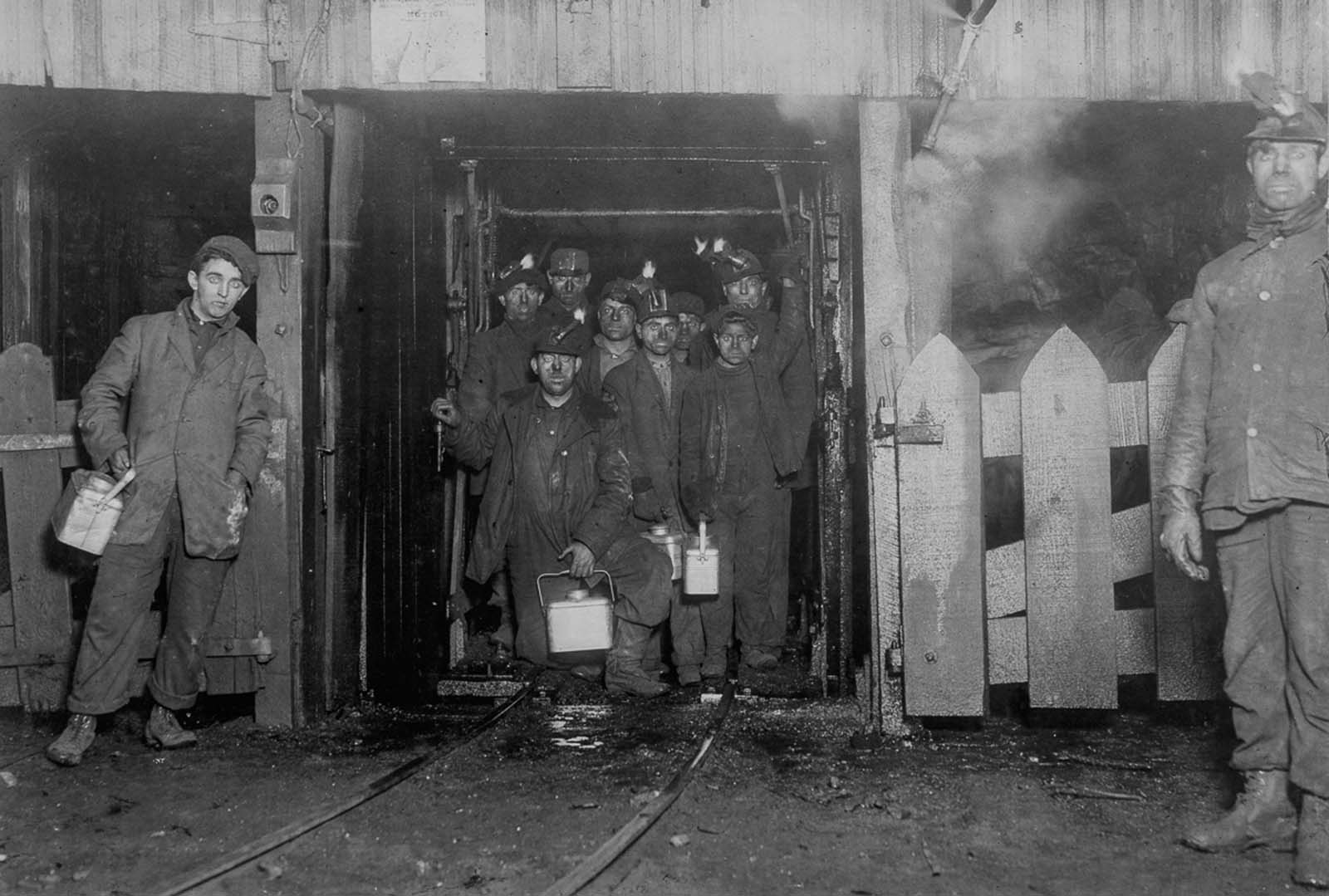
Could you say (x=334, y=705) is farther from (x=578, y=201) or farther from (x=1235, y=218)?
(x=1235, y=218)

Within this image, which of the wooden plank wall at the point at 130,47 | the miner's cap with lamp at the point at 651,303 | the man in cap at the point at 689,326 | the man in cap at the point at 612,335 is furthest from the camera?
the man in cap at the point at 689,326

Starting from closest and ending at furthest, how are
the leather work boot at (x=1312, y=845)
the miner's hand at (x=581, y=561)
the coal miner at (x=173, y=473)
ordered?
the leather work boot at (x=1312, y=845), the coal miner at (x=173, y=473), the miner's hand at (x=581, y=561)

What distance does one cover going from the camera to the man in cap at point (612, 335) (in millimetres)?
7973

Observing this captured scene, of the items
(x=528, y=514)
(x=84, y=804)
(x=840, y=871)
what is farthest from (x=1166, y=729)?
(x=84, y=804)

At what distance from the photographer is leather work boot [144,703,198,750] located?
5.31 meters

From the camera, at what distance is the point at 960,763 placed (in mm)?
5004

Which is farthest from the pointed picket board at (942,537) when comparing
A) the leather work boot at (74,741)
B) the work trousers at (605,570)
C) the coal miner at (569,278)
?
the leather work boot at (74,741)

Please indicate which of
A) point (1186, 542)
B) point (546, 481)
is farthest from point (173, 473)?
point (1186, 542)

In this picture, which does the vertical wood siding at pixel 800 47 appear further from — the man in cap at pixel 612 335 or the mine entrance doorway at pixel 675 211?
the man in cap at pixel 612 335

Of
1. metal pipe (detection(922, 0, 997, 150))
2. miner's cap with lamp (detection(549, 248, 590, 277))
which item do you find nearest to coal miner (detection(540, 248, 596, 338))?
miner's cap with lamp (detection(549, 248, 590, 277))

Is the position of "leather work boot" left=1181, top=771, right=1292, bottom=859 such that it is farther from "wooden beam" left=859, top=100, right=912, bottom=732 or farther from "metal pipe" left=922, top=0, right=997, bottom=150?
"metal pipe" left=922, top=0, right=997, bottom=150

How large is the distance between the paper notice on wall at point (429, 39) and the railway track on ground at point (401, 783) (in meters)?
3.28

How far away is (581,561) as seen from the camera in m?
6.39

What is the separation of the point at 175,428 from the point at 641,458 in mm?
3091
